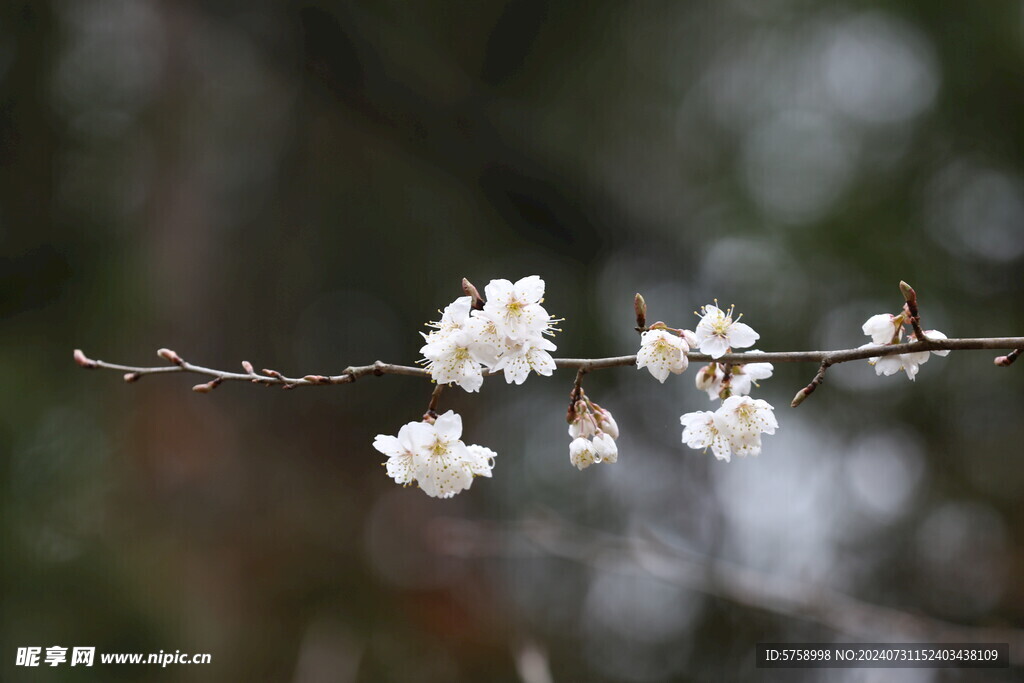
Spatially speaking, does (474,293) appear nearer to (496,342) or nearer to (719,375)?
(496,342)

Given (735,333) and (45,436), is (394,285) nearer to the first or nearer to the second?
(45,436)

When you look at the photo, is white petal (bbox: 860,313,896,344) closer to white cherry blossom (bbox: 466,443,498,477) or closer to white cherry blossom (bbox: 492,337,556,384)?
white cherry blossom (bbox: 492,337,556,384)

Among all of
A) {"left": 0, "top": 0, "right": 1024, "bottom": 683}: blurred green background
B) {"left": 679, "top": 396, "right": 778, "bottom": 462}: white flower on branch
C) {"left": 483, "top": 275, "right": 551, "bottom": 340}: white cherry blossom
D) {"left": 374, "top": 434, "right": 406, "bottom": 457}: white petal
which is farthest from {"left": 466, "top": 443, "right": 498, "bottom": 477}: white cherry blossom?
{"left": 0, "top": 0, "right": 1024, "bottom": 683}: blurred green background

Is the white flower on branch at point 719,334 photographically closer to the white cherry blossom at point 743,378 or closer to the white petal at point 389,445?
the white cherry blossom at point 743,378

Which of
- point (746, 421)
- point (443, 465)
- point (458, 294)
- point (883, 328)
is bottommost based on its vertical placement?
point (443, 465)

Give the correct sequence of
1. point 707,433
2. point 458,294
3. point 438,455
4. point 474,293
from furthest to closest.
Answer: point 458,294
point 707,433
point 438,455
point 474,293

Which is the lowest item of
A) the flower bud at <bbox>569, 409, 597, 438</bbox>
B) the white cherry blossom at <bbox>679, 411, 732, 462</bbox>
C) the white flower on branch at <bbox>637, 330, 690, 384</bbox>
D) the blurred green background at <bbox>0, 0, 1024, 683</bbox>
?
the flower bud at <bbox>569, 409, 597, 438</bbox>

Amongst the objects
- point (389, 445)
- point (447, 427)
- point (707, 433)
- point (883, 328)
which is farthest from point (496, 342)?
point (883, 328)
